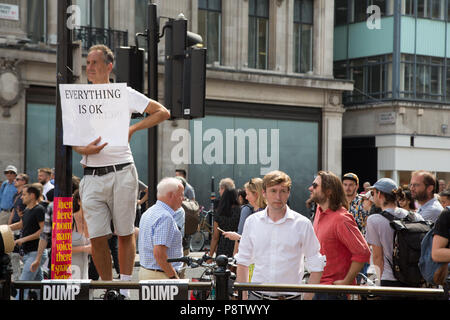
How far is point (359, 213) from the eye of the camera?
35.4 feet

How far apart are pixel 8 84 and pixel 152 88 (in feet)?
53.7

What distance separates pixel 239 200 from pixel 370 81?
23.2 m

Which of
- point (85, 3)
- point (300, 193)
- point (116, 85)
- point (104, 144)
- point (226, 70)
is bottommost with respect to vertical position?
point (300, 193)

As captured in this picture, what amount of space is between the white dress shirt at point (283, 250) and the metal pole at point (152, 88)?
8.89 feet

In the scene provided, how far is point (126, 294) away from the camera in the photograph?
4.77 metres

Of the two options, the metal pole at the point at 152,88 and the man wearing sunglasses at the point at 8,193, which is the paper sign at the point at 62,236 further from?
the man wearing sunglasses at the point at 8,193

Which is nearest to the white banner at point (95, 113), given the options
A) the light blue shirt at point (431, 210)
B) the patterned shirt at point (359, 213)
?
the light blue shirt at point (431, 210)

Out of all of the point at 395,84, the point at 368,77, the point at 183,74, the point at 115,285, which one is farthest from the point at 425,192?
the point at 368,77

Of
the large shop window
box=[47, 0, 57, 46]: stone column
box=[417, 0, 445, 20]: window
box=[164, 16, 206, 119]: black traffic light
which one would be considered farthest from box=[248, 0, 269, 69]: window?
box=[164, 16, 206, 119]: black traffic light

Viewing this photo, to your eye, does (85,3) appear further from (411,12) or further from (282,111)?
(411,12)

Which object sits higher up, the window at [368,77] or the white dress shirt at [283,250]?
the window at [368,77]

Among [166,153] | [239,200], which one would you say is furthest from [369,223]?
[166,153]

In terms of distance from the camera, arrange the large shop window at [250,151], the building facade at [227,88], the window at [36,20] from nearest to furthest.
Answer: the building facade at [227,88] → the window at [36,20] → the large shop window at [250,151]

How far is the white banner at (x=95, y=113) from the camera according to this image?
5582mm
